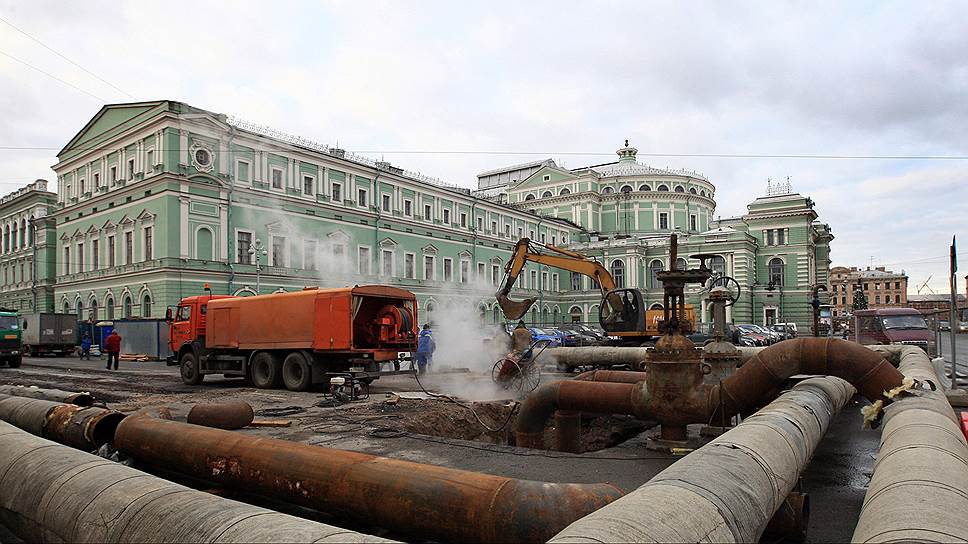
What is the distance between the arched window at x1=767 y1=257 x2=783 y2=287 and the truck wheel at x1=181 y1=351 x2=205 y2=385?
55.2m

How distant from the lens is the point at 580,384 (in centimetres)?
964

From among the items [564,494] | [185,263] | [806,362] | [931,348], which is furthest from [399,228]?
[564,494]

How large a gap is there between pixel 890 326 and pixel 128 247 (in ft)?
129

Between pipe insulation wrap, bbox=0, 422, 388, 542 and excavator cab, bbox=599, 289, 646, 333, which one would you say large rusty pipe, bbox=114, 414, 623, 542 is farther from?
excavator cab, bbox=599, 289, 646, 333

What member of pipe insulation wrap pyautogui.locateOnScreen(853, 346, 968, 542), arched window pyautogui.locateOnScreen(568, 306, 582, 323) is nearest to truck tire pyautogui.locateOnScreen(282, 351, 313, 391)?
pipe insulation wrap pyautogui.locateOnScreen(853, 346, 968, 542)

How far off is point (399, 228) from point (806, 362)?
143 feet

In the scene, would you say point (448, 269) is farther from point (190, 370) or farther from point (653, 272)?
point (190, 370)

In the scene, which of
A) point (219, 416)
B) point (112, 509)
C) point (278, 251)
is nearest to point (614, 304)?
point (219, 416)

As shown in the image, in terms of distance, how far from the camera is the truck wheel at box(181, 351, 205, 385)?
18.1 m

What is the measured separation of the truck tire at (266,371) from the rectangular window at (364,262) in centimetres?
2948

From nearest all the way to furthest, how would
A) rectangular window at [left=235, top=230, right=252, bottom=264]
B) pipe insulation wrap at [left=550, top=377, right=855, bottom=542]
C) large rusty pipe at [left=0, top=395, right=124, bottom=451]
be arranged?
1. pipe insulation wrap at [left=550, top=377, right=855, bottom=542]
2. large rusty pipe at [left=0, top=395, right=124, bottom=451]
3. rectangular window at [left=235, top=230, right=252, bottom=264]

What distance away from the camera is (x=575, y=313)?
2520 inches

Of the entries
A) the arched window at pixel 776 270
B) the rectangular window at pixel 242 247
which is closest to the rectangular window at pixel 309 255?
the rectangular window at pixel 242 247

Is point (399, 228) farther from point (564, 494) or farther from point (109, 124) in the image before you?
point (564, 494)
